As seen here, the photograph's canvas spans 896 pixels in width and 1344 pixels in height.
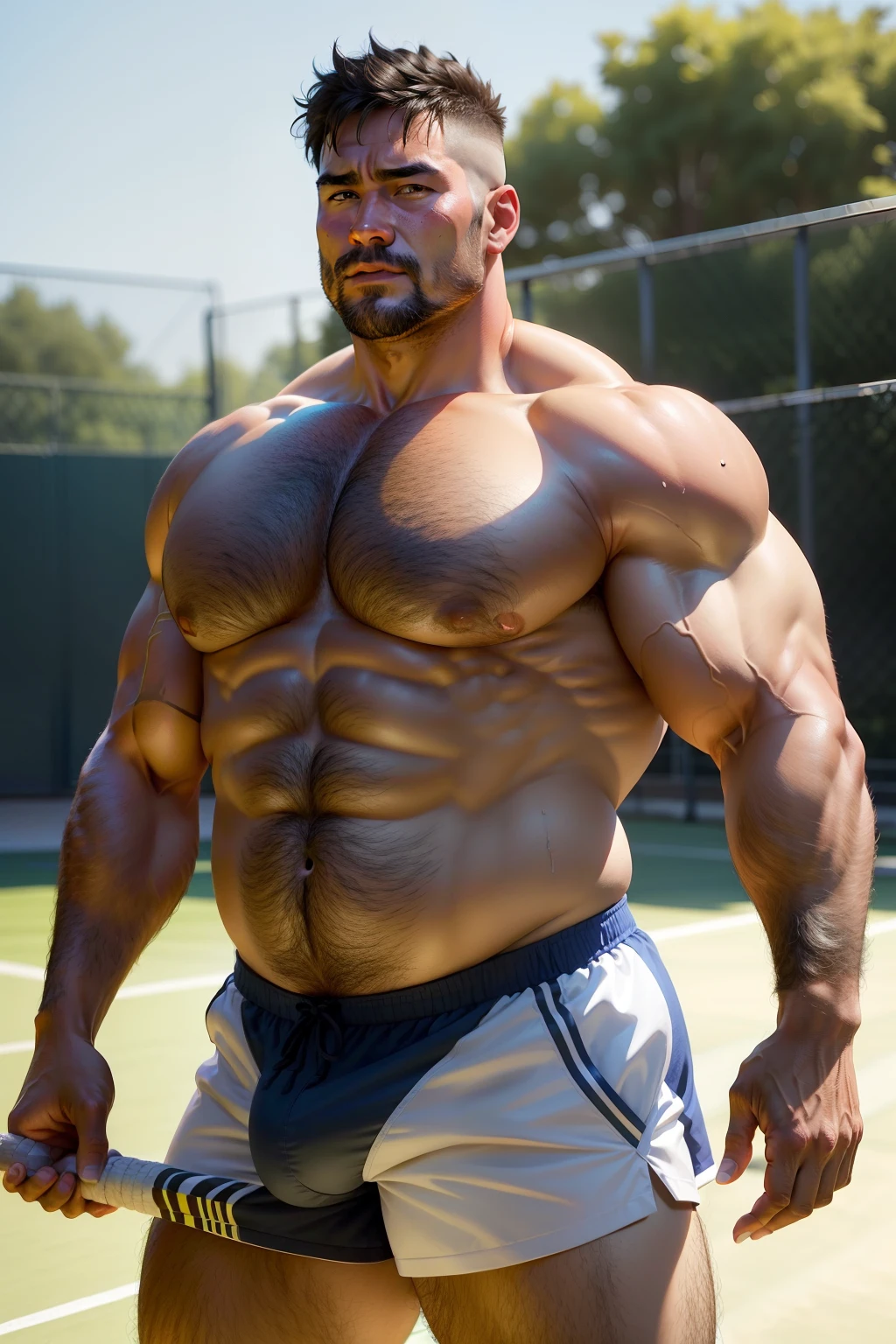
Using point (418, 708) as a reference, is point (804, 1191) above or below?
below

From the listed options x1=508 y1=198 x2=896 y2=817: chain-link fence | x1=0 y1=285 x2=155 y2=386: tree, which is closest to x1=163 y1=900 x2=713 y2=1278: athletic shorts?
x1=508 y1=198 x2=896 y2=817: chain-link fence

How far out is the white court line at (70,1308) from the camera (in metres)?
2.84

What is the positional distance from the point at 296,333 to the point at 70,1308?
9.67 metres

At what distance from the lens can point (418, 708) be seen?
1761 millimetres

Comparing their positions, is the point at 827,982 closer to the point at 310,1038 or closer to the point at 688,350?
the point at 310,1038

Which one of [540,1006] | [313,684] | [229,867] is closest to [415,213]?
[313,684]

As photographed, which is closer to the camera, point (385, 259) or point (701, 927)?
point (385, 259)

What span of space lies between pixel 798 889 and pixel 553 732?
34 cm

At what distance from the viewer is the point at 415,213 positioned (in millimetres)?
1919

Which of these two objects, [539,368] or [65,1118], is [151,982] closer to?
[65,1118]

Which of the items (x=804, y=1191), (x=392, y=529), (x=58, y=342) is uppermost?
(x=58, y=342)

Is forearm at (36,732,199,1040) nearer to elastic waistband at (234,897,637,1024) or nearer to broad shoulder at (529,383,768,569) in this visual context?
elastic waistband at (234,897,637,1024)

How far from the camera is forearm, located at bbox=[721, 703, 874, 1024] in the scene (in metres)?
1.60

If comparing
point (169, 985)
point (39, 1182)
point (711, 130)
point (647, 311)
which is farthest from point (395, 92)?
point (711, 130)
